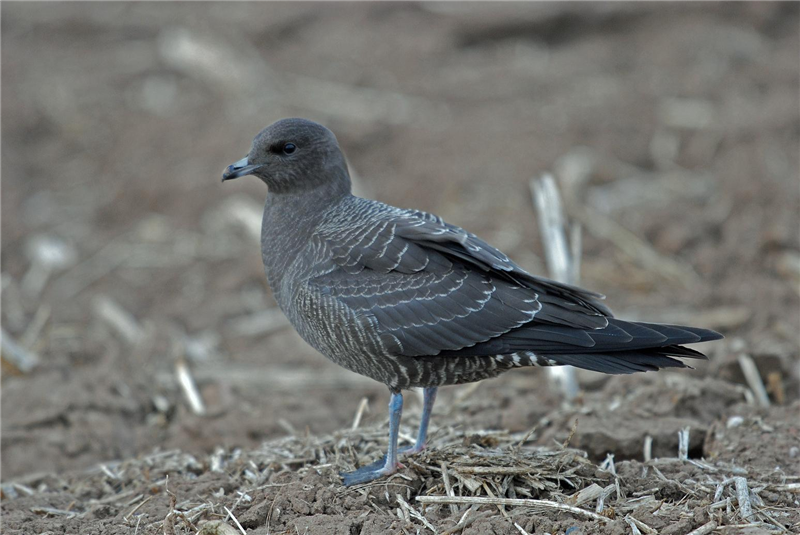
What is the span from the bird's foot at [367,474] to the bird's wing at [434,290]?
0.72 metres

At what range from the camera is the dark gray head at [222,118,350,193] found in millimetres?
6254

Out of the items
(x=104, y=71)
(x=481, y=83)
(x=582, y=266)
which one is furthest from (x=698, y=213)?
(x=104, y=71)

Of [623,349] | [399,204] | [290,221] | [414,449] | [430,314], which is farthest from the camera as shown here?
[399,204]

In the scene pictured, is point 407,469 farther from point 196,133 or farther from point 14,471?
point 196,133

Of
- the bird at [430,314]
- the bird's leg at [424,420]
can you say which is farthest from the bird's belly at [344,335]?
the bird's leg at [424,420]

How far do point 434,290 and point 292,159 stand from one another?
1498 millimetres

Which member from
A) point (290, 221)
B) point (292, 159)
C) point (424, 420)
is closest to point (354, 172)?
point (292, 159)

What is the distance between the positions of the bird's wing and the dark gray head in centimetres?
68

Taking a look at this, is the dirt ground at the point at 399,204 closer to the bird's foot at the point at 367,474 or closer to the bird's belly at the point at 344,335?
the bird's foot at the point at 367,474

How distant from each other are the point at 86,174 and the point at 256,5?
6.46 m

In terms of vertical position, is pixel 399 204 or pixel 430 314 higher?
pixel 399 204

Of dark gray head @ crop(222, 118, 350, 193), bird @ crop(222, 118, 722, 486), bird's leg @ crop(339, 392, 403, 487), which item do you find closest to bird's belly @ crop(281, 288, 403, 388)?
bird @ crop(222, 118, 722, 486)

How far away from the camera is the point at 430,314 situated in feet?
18.0

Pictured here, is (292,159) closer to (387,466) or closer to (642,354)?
(387,466)
